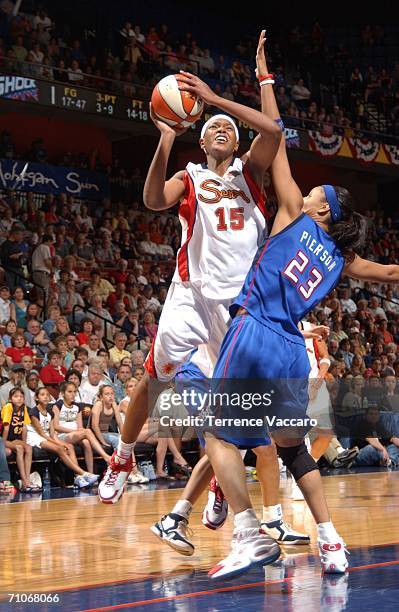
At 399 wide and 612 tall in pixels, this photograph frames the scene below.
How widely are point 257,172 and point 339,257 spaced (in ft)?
2.67

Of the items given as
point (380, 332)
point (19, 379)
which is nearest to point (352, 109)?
point (380, 332)

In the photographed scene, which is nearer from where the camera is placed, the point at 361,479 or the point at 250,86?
the point at 361,479

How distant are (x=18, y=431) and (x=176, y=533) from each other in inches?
212

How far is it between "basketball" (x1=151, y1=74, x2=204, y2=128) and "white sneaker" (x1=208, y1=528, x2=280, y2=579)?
7.21 ft

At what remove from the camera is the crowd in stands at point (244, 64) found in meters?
17.3

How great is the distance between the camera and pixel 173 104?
5.00m

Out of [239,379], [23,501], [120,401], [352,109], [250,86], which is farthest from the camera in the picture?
[352,109]

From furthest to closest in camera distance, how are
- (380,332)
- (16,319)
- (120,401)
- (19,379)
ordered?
(380,332), (16,319), (120,401), (19,379)

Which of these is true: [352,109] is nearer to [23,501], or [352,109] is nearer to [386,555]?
[23,501]

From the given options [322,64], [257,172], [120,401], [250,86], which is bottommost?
[120,401]

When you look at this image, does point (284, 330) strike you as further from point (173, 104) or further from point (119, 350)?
point (119, 350)

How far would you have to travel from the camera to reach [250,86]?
2092 centimetres

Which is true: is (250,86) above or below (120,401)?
above

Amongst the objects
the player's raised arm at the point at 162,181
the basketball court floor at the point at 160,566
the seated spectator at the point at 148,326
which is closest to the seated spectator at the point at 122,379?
the seated spectator at the point at 148,326
